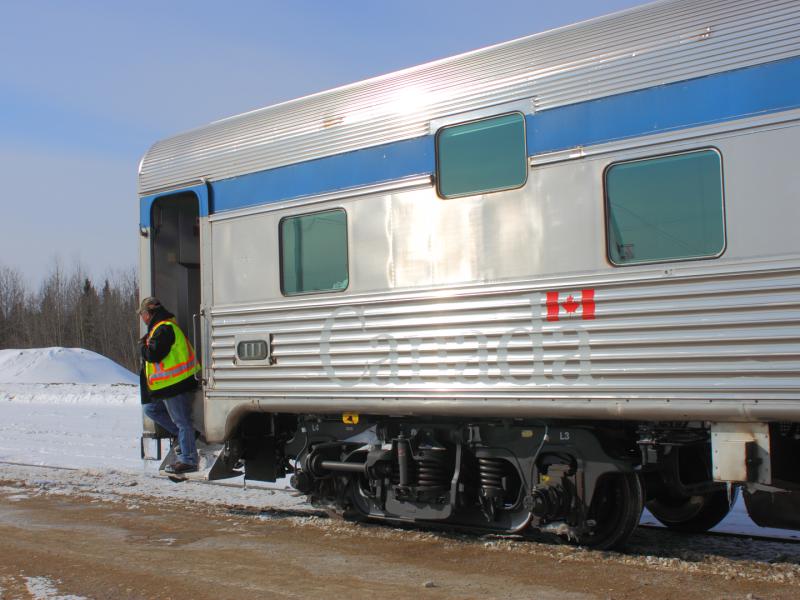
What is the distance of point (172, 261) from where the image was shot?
30.8 ft

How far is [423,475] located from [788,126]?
3641 millimetres

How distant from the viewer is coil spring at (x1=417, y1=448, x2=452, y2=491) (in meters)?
6.97

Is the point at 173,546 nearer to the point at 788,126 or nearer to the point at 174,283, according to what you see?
the point at 174,283

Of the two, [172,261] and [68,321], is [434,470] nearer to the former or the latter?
[172,261]

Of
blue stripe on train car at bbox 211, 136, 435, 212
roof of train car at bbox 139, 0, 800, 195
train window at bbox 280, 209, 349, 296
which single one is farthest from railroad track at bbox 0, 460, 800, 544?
roof of train car at bbox 139, 0, 800, 195

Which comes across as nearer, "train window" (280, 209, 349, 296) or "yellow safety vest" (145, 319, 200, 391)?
"train window" (280, 209, 349, 296)

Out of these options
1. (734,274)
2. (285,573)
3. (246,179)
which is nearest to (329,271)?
(246,179)

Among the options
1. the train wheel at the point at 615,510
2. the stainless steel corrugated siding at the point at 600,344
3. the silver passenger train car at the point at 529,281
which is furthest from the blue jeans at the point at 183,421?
the train wheel at the point at 615,510

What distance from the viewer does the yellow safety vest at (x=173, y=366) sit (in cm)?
859

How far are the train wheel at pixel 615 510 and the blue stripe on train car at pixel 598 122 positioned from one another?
245 cm

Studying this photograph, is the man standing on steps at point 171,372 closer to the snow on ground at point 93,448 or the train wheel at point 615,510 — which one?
the snow on ground at point 93,448

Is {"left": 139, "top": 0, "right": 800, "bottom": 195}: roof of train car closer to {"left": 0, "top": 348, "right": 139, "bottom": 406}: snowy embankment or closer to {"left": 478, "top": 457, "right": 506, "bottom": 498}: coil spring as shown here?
{"left": 478, "top": 457, "right": 506, "bottom": 498}: coil spring

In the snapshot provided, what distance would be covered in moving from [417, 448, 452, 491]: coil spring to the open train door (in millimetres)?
2650

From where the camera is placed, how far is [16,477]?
1123cm
